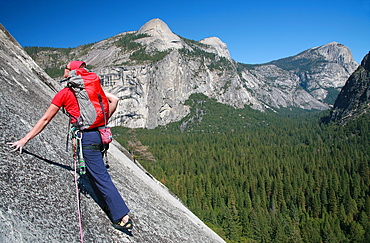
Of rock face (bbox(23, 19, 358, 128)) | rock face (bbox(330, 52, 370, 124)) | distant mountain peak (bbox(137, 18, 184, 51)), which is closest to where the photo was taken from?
rock face (bbox(330, 52, 370, 124))

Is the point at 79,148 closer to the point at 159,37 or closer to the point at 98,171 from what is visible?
the point at 98,171

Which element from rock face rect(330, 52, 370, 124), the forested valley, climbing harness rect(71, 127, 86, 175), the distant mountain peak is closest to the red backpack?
climbing harness rect(71, 127, 86, 175)

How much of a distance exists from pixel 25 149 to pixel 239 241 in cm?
3648

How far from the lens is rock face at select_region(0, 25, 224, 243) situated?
3.64 meters

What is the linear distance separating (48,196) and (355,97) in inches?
5779

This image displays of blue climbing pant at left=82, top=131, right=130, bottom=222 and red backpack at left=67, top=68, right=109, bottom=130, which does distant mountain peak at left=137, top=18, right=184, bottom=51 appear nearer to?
red backpack at left=67, top=68, right=109, bottom=130

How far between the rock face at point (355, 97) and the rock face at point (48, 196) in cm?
13222

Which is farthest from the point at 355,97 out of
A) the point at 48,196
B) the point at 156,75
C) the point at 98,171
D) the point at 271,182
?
the point at 48,196

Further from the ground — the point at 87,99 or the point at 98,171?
the point at 87,99

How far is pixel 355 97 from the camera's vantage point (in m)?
122

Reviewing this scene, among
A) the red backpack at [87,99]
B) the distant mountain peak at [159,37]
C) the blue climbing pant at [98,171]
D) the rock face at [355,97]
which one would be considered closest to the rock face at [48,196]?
the blue climbing pant at [98,171]

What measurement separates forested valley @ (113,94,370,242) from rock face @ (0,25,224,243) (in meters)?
29.9

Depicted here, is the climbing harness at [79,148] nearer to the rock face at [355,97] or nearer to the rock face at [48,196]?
the rock face at [48,196]

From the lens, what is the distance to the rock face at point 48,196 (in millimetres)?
3637
